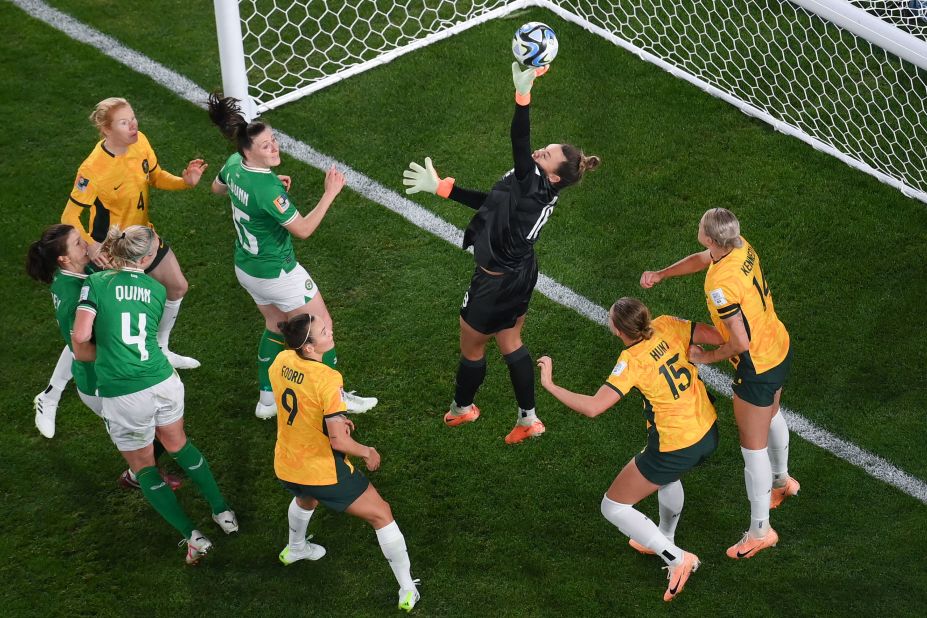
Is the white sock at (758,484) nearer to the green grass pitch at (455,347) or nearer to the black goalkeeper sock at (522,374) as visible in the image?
the green grass pitch at (455,347)

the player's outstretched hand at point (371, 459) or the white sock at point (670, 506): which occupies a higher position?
the player's outstretched hand at point (371, 459)

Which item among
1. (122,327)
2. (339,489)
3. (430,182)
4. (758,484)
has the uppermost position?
(430,182)

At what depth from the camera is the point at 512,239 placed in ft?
18.9

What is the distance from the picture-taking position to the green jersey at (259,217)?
5.91m

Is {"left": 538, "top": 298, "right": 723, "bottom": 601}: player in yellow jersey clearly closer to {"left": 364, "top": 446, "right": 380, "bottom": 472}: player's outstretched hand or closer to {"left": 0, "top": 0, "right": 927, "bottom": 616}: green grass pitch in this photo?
{"left": 0, "top": 0, "right": 927, "bottom": 616}: green grass pitch

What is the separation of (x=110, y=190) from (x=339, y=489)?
8.06 ft

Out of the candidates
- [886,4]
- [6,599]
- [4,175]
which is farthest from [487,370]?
[886,4]

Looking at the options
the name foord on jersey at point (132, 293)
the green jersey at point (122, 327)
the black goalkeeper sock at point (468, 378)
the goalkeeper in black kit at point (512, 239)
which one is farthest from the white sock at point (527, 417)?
the name foord on jersey at point (132, 293)

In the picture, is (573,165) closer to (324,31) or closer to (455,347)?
(455,347)

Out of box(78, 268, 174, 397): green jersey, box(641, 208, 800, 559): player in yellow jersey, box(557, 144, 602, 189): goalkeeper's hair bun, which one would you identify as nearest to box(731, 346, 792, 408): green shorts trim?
box(641, 208, 800, 559): player in yellow jersey

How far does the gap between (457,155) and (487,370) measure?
2256mm

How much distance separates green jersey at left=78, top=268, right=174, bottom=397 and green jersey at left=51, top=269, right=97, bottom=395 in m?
0.16

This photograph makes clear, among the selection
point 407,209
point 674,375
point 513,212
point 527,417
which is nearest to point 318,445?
point 513,212

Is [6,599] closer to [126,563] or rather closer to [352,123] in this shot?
[126,563]
